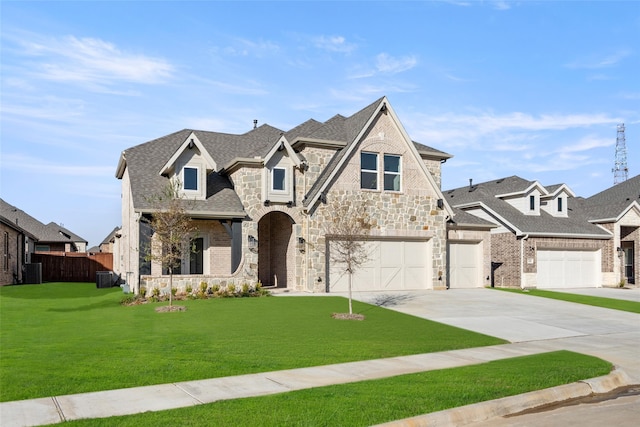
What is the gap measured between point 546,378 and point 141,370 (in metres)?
7.00

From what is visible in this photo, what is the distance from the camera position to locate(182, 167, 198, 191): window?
2498cm

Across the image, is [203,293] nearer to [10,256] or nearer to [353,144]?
[353,144]

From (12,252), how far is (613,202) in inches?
1570

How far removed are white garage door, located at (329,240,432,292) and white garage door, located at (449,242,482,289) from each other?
7.33ft

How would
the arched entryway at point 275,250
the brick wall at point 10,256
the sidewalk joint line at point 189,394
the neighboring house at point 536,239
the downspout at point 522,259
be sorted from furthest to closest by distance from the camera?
the brick wall at point 10,256 → the neighboring house at point 536,239 → the downspout at point 522,259 → the arched entryway at point 275,250 → the sidewalk joint line at point 189,394

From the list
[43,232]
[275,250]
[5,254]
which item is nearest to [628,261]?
[275,250]

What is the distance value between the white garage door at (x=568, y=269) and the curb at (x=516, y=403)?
2353 cm

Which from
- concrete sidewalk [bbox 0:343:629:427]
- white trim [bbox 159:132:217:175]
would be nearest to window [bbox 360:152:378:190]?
white trim [bbox 159:132:217:175]

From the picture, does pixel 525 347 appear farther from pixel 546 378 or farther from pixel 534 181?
pixel 534 181

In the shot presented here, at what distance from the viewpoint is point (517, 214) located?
34312mm

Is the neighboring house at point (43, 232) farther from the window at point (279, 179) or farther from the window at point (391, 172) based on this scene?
the window at point (391, 172)

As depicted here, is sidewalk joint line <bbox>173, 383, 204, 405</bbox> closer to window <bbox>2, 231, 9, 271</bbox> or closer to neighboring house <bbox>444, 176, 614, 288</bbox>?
neighboring house <bbox>444, 176, 614, 288</bbox>

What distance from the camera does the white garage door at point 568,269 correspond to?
32812 mm

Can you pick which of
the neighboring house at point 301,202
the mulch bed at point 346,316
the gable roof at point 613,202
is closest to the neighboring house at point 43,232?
the neighboring house at point 301,202
